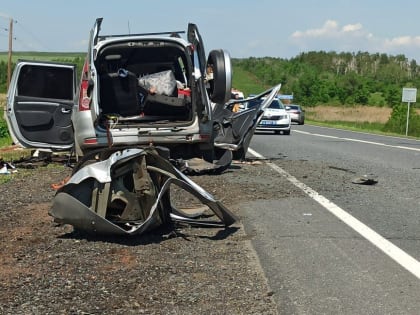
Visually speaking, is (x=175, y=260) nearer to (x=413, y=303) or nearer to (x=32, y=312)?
(x=32, y=312)

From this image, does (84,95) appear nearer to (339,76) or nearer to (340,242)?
(340,242)

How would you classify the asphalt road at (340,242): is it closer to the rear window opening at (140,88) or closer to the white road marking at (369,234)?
the white road marking at (369,234)

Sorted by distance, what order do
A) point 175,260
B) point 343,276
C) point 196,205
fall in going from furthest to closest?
point 196,205 → point 175,260 → point 343,276

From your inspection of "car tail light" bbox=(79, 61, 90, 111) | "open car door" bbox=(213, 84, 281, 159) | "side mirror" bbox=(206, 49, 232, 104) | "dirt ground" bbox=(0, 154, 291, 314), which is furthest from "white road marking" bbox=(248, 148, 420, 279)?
"car tail light" bbox=(79, 61, 90, 111)

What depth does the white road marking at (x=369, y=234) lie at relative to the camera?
213 inches

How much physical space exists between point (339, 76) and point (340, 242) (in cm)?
10305

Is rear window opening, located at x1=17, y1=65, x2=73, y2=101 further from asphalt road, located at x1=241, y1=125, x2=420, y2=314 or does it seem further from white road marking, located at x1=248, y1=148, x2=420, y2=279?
white road marking, located at x1=248, y1=148, x2=420, y2=279

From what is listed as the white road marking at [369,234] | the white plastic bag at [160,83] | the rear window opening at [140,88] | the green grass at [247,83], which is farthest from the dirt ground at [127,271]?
the green grass at [247,83]

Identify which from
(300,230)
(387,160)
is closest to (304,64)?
(387,160)

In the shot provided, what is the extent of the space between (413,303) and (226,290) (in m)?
1.28

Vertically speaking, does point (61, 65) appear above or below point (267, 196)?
above

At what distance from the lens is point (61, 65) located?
38.0ft

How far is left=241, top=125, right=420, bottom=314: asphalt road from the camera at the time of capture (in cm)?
452

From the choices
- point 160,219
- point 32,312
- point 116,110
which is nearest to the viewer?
point 32,312
